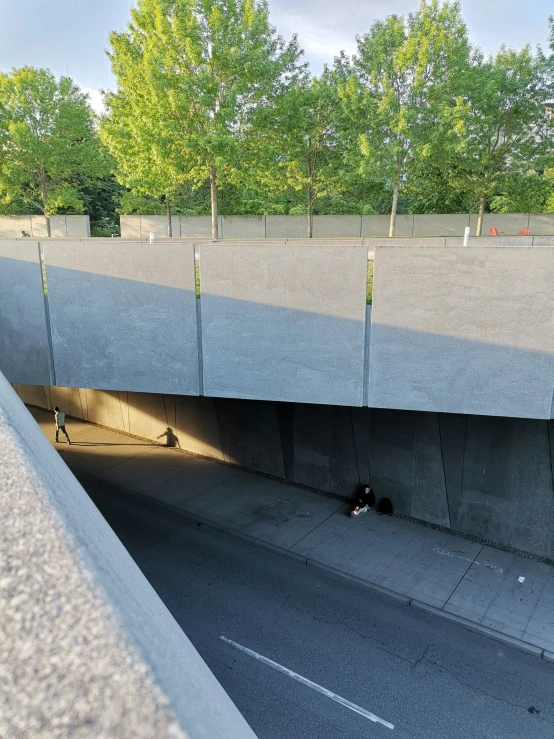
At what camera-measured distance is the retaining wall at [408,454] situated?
10977mm

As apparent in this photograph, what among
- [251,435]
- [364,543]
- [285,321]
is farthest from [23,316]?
[364,543]

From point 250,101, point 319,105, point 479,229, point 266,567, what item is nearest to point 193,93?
point 250,101

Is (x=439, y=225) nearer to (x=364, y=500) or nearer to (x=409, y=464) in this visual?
(x=409, y=464)

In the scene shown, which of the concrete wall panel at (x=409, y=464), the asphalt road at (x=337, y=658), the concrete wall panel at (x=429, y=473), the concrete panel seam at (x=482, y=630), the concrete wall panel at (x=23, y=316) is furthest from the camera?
the concrete wall panel at (x=409, y=464)

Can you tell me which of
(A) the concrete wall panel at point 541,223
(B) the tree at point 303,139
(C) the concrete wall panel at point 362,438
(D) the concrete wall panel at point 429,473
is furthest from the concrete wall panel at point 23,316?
(A) the concrete wall panel at point 541,223

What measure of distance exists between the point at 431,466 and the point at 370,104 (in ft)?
48.6

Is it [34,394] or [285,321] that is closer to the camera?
[285,321]

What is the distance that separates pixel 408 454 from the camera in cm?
1261

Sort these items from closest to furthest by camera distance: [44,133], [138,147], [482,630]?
[482,630] → [138,147] → [44,133]

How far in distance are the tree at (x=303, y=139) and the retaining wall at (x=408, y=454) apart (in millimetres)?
9824

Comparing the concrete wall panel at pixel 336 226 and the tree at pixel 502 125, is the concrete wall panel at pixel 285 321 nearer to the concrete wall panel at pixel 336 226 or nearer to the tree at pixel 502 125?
the tree at pixel 502 125

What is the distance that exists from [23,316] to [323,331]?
590cm

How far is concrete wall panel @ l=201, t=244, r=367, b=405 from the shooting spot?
26.5 ft

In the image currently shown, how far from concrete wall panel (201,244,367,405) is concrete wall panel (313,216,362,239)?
2252cm
